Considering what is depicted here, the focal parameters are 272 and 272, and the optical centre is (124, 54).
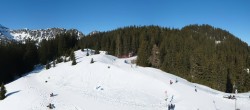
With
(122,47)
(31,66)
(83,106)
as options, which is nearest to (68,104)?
(83,106)

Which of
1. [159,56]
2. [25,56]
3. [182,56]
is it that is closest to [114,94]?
[25,56]

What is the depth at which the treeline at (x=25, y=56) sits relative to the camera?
272ft

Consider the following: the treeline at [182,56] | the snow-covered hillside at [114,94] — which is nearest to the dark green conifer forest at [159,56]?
the treeline at [182,56]

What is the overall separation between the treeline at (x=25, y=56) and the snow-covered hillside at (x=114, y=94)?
26.2m

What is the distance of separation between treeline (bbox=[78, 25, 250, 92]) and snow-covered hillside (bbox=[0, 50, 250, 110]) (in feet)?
92.9

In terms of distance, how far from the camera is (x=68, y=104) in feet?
131

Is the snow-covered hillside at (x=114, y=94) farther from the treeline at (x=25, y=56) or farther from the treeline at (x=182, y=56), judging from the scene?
the treeline at (x=182, y=56)

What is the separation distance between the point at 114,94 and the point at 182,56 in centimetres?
5897

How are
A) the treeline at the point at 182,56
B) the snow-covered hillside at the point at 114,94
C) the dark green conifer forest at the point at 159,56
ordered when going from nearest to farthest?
1. the snow-covered hillside at the point at 114,94
2. the dark green conifer forest at the point at 159,56
3. the treeline at the point at 182,56

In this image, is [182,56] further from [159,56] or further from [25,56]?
[25,56]

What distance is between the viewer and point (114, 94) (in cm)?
4684

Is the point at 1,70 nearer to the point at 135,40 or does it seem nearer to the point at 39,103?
the point at 39,103

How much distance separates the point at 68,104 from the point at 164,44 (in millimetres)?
84315

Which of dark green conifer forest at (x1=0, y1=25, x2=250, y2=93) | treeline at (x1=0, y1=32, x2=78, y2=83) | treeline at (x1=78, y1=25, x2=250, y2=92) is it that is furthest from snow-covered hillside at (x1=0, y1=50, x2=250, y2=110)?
treeline at (x1=78, y1=25, x2=250, y2=92)
